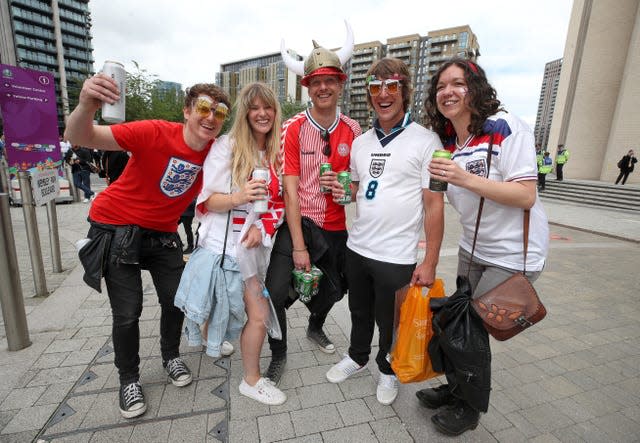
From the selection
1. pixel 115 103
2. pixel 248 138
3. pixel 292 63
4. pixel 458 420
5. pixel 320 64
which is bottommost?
pixel 458 420

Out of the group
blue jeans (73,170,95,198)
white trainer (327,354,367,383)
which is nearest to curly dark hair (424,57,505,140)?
white trainer (327,354,367,383)

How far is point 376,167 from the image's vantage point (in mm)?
2115

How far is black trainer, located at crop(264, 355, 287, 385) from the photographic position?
8.13 feet

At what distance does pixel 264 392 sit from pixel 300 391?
0.91 ft

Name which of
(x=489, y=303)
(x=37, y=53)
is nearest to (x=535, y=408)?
(x=489, y=303)

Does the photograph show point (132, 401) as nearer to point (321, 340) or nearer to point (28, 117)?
point (321, 340)

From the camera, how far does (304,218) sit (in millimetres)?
2365

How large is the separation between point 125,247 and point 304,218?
1165 millimetres

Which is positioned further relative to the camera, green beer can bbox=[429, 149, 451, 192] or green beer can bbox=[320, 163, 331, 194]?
green beer can bbox=[320, 163, 331, 194]

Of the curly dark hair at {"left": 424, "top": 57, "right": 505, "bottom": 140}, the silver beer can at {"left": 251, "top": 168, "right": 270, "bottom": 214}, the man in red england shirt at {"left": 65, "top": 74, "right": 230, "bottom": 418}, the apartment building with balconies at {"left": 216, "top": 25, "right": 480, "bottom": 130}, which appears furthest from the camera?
the apartment building with balconies at {"left": 216, "top": 25, "right": 480, "bottom": 130}

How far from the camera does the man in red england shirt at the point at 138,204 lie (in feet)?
6.63

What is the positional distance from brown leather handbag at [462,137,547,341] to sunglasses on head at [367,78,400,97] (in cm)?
70

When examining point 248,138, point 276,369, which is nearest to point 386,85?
point 248,138

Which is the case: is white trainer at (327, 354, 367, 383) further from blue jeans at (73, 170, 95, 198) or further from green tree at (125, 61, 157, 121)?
green tree at (125, 61, 157, 121)
